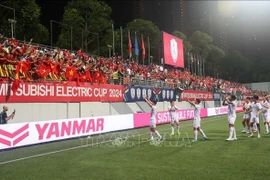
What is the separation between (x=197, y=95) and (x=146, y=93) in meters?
15.4

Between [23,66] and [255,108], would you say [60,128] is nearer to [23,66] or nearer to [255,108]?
[23,66]

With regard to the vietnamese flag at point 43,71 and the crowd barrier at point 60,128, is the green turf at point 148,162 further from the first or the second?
the vietnamese flag at point 43,71

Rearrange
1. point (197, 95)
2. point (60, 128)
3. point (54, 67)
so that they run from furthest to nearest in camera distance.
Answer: point (197, 95) → point (54, 67) → point (60, 128)

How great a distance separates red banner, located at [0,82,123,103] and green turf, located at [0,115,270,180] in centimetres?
352

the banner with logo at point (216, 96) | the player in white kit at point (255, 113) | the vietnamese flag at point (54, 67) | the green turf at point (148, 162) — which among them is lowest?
the green turf at point (148, 162)

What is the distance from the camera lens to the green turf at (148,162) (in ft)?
27.8

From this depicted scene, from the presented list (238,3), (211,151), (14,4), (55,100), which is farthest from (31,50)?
(238,3)

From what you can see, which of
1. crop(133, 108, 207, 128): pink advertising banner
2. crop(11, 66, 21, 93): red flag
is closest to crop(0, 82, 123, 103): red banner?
crop(11, 66, 21, 93): red flag

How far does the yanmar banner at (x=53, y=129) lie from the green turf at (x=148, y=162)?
1.85 feet

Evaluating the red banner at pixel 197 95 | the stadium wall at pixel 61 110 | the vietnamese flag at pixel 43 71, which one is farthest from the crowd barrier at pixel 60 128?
the red banner at pixel 197 95

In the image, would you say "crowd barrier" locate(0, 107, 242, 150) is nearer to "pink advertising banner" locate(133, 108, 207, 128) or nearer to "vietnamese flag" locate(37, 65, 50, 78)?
"pink advertising banner" locate(133, 108, 207, 128)

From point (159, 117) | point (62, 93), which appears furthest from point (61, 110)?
point (159, 117)

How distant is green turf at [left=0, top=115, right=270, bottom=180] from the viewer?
27.8ft

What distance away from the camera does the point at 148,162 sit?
10258 mm
